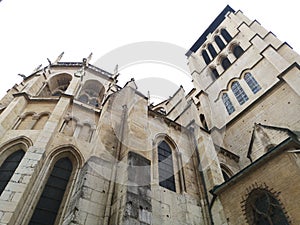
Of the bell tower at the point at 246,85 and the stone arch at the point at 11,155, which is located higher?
the bell tower at the point at 246,85

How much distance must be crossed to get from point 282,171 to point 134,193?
183 inches

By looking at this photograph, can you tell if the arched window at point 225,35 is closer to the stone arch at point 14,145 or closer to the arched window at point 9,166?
the stone arch at point 14,145

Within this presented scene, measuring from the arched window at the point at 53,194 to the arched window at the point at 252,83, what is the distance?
42.5 ft

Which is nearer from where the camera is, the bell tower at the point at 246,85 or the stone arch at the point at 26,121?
the stone arch at the point at 26,121

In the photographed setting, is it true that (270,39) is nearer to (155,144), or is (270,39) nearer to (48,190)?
(155,144)

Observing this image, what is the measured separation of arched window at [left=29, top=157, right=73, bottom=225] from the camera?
675 centimetres

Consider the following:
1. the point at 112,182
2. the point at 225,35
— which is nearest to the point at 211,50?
the point at 225,35

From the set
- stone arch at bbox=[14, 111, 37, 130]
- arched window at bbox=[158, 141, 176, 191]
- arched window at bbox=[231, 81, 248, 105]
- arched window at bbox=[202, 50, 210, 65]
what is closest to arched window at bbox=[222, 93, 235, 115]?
arched window at bbox=[231, 81, 248, 105]

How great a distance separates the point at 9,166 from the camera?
7.78 m

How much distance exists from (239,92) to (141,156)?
1233cm

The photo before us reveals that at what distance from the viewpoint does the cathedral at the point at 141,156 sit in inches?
245

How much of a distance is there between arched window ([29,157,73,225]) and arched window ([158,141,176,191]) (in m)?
3.61

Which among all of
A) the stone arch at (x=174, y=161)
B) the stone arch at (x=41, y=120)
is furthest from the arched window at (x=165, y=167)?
the stone arch at (x=41, y=120)

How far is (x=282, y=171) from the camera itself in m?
6.73
